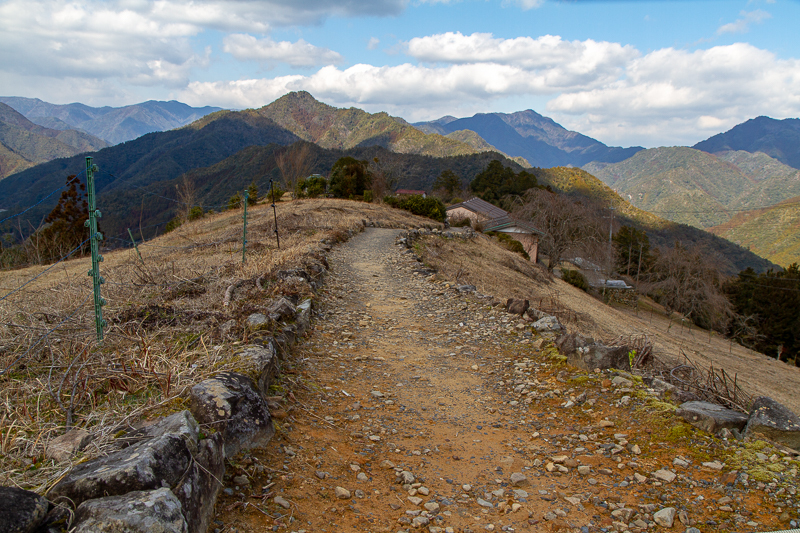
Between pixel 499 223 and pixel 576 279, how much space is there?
819 centimetres

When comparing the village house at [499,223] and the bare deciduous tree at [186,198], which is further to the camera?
the village house at [499,223]

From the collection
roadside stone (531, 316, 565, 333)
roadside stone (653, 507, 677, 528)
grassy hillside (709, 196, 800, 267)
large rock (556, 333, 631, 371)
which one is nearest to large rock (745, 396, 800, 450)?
roadside stone (653, 507, 677, 528)

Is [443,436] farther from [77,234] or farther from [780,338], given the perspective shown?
[780,338]

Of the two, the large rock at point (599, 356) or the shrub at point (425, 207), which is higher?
the shrub at point (425, 207)

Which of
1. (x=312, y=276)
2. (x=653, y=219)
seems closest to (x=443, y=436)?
(x=312, y=276)

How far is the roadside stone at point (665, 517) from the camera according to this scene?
2711 mm

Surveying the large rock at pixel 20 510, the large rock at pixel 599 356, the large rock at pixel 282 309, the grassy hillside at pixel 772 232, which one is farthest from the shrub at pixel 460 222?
the grassy hillside at pixel 772 232

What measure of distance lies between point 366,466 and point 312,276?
552 centimetres

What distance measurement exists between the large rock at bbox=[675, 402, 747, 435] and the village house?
2563 centimetres

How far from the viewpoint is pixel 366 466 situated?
3365 millimetres

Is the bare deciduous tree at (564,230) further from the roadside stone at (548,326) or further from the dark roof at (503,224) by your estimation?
the roadside stone at (548,326)

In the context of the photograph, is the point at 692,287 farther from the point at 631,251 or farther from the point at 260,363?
the point at 260,363

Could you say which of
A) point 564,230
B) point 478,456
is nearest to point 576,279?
point 564,230

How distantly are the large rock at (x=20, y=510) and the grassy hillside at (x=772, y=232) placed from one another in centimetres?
11556
